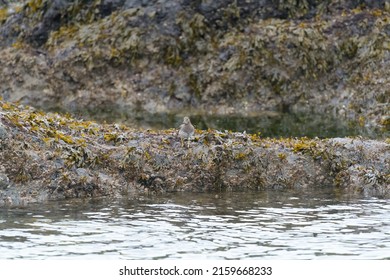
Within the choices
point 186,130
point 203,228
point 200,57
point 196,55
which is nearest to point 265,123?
point 200,57

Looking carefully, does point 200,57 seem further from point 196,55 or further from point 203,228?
point 203,228

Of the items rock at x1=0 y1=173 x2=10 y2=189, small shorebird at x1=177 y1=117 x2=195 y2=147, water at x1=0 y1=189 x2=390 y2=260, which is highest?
small shorebird at x1=177 y1=117 x2=195 y2=147

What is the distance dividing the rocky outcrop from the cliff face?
52.5 feet

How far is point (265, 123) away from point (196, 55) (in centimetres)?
854

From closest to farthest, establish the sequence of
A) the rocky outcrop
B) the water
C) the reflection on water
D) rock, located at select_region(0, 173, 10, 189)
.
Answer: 1. the water
2. rock, located at select_region(0, 173, 10, 189)
3. the rocky outcrop
4. the reflection on water

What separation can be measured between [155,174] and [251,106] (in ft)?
63.4

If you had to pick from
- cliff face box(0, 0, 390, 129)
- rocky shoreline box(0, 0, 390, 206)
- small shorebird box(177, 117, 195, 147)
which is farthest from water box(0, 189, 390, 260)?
cliff face box(0, 0, 390, 129)

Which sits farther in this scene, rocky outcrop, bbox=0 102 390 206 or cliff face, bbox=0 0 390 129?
cliff face, bbox=0 0 390 129

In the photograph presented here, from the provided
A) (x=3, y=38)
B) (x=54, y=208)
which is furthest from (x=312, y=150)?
(x=3, y=38)

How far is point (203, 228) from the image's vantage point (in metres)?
13.9

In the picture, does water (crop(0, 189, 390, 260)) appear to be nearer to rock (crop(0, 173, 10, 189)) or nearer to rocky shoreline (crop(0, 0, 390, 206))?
rock (crop(0, 173, 10, 189))

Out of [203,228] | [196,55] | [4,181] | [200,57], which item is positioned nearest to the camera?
[203,228]

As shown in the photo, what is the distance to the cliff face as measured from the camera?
1444 inches

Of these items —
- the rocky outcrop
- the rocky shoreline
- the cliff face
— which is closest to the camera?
the rocky outcrop
